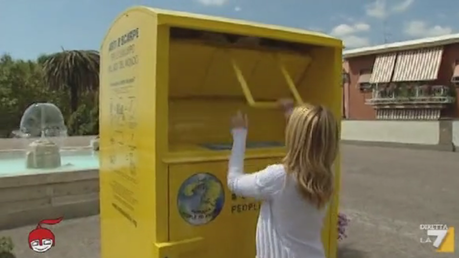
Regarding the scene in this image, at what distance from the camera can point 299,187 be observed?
175 centimetres

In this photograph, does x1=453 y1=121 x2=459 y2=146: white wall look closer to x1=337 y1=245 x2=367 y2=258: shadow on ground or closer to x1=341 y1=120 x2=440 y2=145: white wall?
x1=341 y1=120 x2=440 y2=145: white wall

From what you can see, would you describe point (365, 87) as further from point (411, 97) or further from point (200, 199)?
point (200, 199)

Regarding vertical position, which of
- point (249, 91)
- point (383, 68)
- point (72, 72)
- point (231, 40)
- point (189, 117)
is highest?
point (72, 72)

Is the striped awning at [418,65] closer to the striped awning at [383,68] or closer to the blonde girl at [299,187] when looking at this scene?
the striped awning at [383,68]

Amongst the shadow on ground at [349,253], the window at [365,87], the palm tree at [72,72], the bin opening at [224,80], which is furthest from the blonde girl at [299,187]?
the palm tree at [72,72]

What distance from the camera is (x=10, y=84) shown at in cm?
2338

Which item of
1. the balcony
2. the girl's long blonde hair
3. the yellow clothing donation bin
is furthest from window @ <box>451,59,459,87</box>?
the girl's long blonde hair

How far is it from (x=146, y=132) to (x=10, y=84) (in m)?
24.5

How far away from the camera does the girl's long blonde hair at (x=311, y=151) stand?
1736 millimetres

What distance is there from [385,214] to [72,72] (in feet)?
77.6

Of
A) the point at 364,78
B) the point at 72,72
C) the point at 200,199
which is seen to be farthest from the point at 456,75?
the point at 72,72

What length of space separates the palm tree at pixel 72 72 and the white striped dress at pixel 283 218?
25183 millimetres

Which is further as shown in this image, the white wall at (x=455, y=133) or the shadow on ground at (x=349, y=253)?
the white wall at (x=455, y=133)

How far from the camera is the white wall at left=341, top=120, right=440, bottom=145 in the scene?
1523 centimetres
